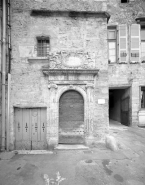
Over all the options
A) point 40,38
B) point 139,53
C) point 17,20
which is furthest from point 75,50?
point 139,53

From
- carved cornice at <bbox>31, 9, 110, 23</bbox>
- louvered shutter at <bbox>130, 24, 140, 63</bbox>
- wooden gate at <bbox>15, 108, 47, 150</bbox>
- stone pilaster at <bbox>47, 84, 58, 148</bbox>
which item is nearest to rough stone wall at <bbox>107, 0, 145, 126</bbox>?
louvered shutter at <bbox>130, 24, 140, 63</bbox>

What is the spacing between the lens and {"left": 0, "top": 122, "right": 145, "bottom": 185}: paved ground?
2818mm

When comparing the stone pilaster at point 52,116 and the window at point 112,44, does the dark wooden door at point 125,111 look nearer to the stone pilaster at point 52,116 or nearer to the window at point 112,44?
the window at point 112,44

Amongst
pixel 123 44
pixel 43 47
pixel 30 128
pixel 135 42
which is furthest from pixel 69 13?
pixel 135 42

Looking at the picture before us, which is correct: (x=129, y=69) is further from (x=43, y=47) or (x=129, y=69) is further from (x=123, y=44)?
(x=43, y=47)

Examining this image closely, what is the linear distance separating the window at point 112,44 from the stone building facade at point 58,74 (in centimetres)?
426

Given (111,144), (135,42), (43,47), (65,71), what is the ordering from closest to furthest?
(111,144) < (65,71) < (43,47) < (135,42)

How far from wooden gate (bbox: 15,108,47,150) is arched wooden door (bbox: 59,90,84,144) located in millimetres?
807

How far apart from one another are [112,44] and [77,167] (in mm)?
9049

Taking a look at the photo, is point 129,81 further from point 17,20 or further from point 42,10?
point 17,20

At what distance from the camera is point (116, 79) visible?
28.0 ft

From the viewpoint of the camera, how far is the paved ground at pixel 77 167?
9.25ft

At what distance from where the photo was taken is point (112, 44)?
346 inches

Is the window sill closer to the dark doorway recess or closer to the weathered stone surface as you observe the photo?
the weathered stone surface
